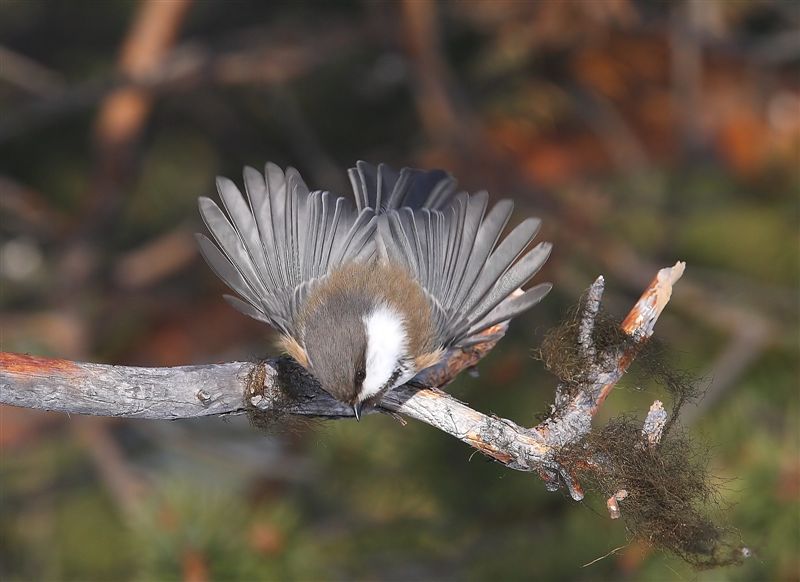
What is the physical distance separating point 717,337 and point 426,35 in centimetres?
132

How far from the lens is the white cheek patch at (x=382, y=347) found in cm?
155

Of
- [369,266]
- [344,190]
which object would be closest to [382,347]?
[369,266]

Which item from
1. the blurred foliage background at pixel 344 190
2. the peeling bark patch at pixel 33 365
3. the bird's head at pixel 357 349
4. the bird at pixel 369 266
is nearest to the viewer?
the peeling bark patch at pixel 33 365

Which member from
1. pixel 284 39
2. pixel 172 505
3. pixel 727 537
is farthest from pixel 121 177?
pixel 727 537

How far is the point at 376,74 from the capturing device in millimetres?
3393

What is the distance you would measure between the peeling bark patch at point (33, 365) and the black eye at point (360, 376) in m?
0.44

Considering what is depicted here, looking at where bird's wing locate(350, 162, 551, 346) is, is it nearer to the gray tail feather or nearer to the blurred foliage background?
the gray tail feather

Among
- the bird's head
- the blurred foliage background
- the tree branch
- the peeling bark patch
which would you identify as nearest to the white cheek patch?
the bird's head

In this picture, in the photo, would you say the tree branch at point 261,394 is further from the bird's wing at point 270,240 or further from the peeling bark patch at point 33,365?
Result: the bird's wing at point 270,240

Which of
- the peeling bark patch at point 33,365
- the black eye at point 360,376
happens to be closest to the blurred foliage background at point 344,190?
the black eye at point 360,376

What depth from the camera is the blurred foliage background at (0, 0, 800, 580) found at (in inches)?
94.6

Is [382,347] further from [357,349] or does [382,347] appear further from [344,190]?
[344,190]

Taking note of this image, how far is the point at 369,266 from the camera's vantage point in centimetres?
179

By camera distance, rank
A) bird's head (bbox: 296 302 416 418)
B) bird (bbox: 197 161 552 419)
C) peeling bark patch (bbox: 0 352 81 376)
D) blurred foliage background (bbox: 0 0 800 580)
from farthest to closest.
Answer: blurred foliage background (bbox: 0 0 800 580) → bird (bbox: 197 161 552 419) → bird's head (bbox: 296 302 416 418) → peeling bark patch (bbox: 0 352 81 376)
